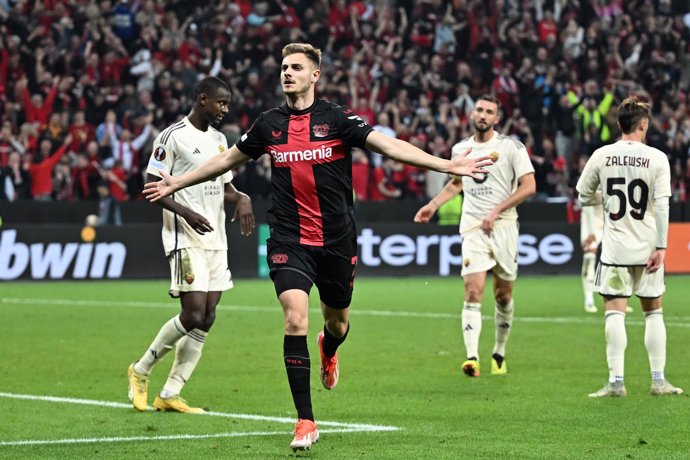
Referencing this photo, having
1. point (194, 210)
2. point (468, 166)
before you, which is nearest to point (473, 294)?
point (194, 210)

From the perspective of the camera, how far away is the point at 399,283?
77.9 ft

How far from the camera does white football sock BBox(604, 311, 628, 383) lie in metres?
9.99

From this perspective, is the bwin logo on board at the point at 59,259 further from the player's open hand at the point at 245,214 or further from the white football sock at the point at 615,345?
the white football sock at the point at 615,345

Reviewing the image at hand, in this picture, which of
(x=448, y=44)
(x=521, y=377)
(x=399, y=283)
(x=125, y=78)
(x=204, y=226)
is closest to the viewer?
(x=204, y=226)

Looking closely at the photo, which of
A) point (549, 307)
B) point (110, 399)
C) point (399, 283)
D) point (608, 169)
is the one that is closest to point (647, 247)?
point (608, 169)

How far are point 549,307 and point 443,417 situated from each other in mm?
10119

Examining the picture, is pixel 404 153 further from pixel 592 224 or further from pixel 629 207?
pixel 592 224

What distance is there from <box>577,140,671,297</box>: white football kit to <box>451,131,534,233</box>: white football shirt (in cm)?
177

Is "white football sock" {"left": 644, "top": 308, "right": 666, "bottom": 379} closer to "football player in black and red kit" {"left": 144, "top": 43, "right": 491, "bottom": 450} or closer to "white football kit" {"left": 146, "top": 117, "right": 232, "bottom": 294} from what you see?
"football player in black and red kit" {"left": 144, "top": 43, "right": 491, "bottom": 450}

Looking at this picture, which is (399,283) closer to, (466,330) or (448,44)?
(448,44)

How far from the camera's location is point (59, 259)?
23.0m

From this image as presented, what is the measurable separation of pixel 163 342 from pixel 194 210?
38.2 inches

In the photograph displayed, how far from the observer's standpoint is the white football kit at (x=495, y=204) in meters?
11.9

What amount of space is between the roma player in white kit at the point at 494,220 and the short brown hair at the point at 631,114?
1.88 meters
